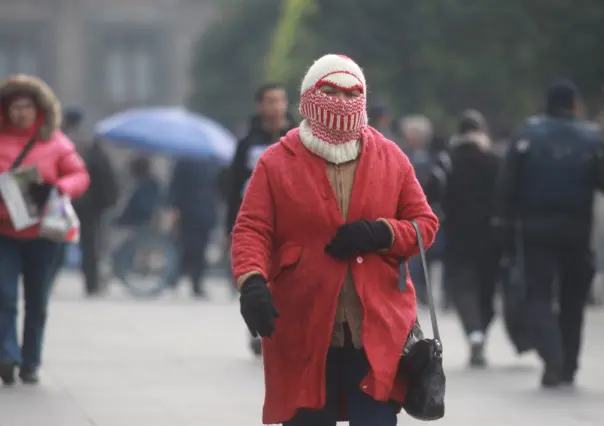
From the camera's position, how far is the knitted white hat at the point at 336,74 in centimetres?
642

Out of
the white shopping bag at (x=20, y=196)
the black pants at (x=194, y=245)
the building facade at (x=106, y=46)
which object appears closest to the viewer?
the white shopping bag at (x=20, y=196)

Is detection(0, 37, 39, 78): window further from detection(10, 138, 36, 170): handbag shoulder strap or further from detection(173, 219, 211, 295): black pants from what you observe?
detection(10, 138, 36, 170): handbag shoulder strap

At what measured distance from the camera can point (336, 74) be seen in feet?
21.1

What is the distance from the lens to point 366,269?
21.0 feet

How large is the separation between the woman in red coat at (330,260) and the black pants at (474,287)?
6.73 m

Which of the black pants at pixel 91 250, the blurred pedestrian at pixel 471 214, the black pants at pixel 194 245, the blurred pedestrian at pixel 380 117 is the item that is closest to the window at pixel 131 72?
the black pants at pixel 194 245

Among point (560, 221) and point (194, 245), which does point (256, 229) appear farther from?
point (194, 245)

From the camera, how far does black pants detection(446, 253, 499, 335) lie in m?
13.2

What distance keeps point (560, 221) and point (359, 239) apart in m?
5.16

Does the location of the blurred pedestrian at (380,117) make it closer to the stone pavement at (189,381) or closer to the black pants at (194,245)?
the stone pavement at (189,381)

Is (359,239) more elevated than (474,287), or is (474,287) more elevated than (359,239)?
(359,239)

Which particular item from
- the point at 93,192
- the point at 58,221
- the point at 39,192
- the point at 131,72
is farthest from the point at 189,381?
the point at 131,72

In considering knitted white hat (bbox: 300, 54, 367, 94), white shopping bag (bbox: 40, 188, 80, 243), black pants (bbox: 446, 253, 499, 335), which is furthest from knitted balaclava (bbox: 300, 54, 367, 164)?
black pants (bbox: 446, 253, 499, 335)

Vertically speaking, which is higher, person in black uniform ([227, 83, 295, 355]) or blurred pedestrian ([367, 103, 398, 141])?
person in black uniform ([227, 83, 295, 355])
